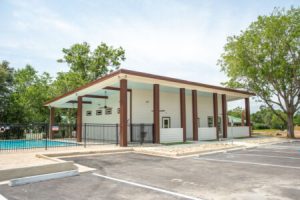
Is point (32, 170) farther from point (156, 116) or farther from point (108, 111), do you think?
point (108, 111)

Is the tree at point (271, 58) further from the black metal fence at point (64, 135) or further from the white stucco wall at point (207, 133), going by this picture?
the black metal fence at point (64, 135)

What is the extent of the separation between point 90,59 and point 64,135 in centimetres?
1197

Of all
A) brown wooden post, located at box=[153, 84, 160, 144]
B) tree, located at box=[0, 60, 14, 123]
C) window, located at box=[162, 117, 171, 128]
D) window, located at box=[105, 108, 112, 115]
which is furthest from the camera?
tree, located at box=[0, 60, 14, 123]

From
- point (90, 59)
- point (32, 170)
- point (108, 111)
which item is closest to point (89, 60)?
point (90, 59)

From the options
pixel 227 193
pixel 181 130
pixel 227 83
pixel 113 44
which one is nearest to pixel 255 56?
pixel 227 83

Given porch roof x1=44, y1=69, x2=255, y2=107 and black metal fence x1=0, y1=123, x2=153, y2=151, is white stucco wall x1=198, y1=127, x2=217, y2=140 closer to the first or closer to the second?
porch roof x1=44, y1=69, x2=255, y2=107

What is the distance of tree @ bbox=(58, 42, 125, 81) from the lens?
3347cm

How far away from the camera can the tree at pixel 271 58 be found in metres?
23.1

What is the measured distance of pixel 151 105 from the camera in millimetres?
19844

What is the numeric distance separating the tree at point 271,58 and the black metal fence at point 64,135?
45.0 ft

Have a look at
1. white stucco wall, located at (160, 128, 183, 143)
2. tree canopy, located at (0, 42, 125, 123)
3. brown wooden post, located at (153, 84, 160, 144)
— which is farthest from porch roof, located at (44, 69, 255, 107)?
tree canopy, located at (0, 42, 125, 123)

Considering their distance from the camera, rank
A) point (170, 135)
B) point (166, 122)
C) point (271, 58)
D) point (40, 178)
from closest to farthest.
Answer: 1. point (40, 178)
2. point (170, 135)
3. point (166, 122)
4. point (271, 58)

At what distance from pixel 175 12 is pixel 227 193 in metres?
9.56

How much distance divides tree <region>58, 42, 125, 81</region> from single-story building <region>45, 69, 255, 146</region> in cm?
909
